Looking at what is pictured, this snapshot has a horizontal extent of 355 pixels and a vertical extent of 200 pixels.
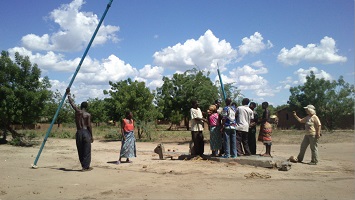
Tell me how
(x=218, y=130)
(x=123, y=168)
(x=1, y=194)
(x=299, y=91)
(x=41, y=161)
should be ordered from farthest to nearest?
(x=299, y=91) < (x=41, y=161) < (x=218, y=130) < (x=123, y=168) < (x=1, y=194)

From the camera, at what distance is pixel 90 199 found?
5.19 metres

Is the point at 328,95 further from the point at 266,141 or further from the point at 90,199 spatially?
the point at 90,199

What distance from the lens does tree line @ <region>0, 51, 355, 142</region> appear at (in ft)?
52.8

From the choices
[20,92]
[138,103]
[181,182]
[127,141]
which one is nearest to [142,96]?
[138,103]

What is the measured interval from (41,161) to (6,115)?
7.20 meters

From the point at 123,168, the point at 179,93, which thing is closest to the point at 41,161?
the point at 123,168

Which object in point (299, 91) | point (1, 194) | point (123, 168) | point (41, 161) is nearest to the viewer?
point (1, 194)

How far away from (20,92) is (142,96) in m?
8.78

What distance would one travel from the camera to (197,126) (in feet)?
32.0

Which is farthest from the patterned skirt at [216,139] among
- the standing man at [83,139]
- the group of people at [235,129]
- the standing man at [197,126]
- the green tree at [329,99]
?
the green tree at [329,99]

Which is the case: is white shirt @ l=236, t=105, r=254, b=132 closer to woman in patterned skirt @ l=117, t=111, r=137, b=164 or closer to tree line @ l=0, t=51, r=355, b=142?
woman in patterned skirt @ l=117, t=111, r=137, b=164

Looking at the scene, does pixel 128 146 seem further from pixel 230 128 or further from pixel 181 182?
pixel 181 182

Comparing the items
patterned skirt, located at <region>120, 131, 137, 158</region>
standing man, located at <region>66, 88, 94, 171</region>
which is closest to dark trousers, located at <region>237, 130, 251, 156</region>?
patterned skirt, located at <region>120, 131, 137, 158</region>

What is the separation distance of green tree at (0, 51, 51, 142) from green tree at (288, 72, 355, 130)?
27.3 meters
